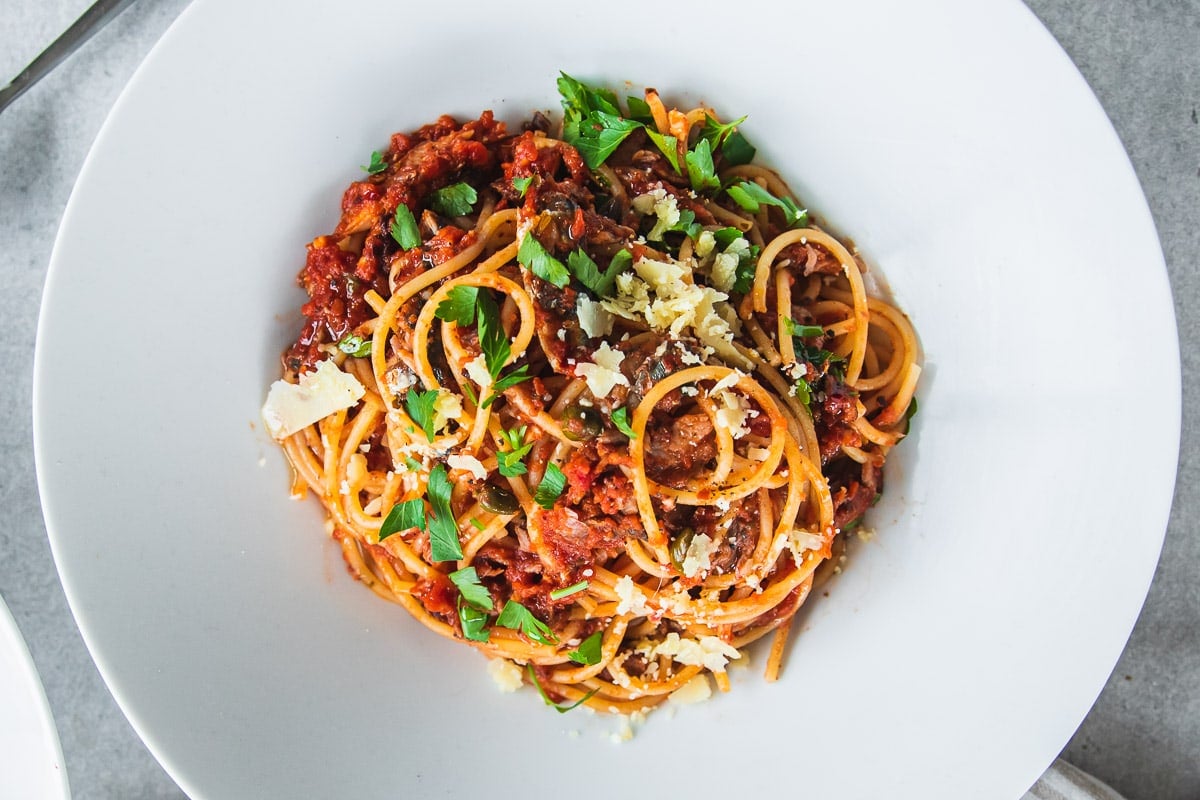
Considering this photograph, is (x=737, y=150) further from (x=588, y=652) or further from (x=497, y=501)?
(x=588, y=652)

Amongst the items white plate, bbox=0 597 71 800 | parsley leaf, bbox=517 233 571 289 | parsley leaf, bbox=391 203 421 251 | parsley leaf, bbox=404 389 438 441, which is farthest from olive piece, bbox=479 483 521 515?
white plate, bbox=0 597 71 800

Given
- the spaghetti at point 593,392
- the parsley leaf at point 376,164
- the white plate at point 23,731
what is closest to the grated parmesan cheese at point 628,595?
the spaghetti at point 593,392

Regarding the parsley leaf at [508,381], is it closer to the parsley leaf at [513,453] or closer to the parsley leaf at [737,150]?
the parsley leaf at [513,453]

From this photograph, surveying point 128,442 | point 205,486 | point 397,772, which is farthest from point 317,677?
point 128,442

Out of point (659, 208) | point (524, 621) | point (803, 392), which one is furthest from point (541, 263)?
point (524, 621)

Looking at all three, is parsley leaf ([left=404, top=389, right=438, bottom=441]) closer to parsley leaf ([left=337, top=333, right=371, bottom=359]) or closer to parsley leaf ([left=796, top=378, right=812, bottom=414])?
parsley leaf ([left=337, top=333, right=371, bottom=359])

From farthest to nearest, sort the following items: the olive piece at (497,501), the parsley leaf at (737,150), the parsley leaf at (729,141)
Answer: the parsley leaf at (737,150) → the parsley leaf at (729,141) → the olive piece at (497,501)

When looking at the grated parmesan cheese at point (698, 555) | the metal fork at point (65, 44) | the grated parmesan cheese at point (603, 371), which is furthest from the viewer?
the metal fork at point (65, 44)

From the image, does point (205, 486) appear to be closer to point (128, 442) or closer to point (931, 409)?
point (128, 442)
